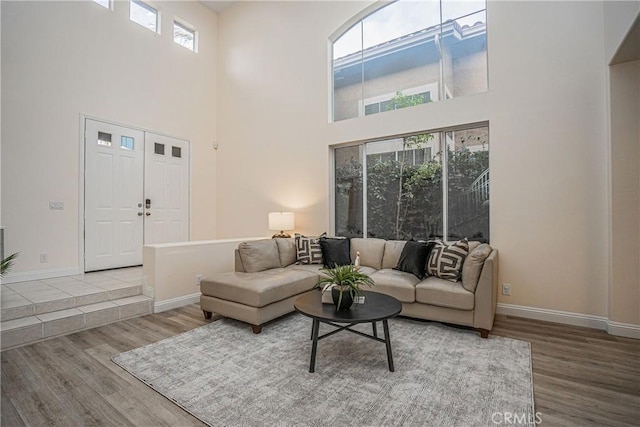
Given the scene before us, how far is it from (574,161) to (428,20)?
8.52 ft

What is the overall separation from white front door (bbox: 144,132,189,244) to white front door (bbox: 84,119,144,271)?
0.13 meters

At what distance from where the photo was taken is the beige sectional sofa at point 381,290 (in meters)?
2.88

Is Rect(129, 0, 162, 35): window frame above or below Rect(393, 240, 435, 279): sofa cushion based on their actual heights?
above

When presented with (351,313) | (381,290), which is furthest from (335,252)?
(351,313)

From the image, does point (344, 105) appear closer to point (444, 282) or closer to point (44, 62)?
point (444, 282)

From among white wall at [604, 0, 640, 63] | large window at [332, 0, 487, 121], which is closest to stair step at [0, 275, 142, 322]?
large window at [332, 0, 487, 121]

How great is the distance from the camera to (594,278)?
3098 mm

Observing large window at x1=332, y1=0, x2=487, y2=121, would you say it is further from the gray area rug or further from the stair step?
the stair step

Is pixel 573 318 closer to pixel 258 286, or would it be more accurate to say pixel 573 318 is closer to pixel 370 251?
pixel 370 251

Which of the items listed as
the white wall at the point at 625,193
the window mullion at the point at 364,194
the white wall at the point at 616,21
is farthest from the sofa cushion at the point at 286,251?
the white wall at the point at 616,21

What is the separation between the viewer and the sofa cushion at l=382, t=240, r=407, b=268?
12.9ft

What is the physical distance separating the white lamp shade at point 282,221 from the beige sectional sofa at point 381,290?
993 mm

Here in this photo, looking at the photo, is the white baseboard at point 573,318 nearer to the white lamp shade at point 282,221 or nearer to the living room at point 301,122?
the living room at point 301,122

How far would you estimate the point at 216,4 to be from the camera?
241 inches
